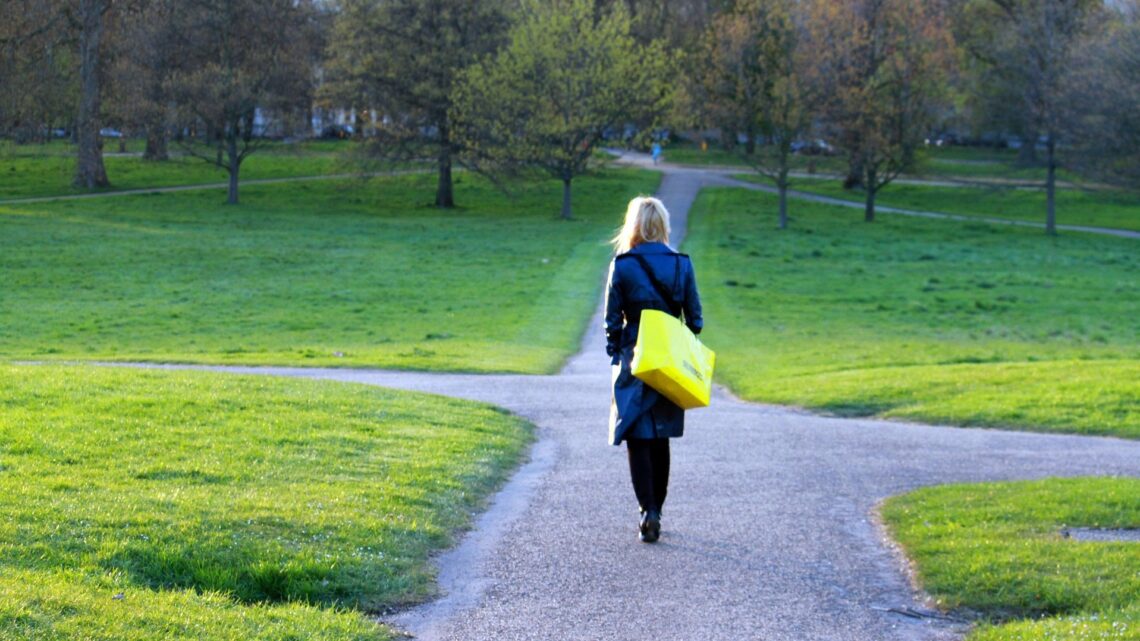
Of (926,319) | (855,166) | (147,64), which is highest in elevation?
(147,64)

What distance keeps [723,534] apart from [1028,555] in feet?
6.07

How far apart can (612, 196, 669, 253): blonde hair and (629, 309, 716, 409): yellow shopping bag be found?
525 millimetres

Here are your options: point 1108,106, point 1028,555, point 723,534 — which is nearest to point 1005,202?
point 1108,106

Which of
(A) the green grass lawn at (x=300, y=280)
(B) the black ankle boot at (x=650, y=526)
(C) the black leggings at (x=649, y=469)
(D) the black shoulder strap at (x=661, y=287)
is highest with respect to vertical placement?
(D) the black shoulder strap at (x=661, y=287)

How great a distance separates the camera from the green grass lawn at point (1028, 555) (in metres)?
5.97

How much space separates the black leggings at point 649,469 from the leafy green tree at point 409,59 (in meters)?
44.9

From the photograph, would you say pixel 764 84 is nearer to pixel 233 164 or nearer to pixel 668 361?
pixel 233 164

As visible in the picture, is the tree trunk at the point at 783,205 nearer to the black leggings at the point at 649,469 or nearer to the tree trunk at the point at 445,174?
the tree trunk at the point at 445,174

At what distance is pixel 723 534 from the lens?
25.8ft

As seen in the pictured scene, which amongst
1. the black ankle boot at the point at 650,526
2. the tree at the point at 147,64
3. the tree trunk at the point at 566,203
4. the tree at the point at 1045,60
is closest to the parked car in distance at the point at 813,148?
the tree at the point at 1045,60

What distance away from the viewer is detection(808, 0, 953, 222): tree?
5209 centimetres

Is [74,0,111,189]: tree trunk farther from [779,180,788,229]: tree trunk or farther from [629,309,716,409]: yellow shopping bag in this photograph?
[629,309,716,409]: yellow shopping bag

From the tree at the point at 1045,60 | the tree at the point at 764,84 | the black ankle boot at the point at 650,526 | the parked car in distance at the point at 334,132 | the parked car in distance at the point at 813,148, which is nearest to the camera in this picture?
the black ankle boot at the point at 650,526

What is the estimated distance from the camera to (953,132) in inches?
3312
